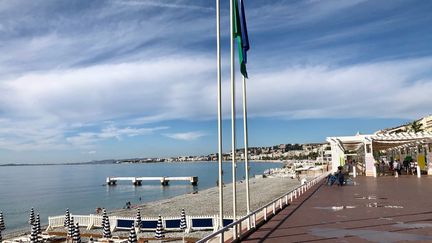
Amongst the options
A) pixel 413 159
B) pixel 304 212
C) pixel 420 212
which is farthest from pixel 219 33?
pixel 413 159

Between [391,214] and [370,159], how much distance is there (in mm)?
21872

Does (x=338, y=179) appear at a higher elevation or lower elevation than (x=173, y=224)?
higher

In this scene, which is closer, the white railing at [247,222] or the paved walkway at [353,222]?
the white railing at [247,222]

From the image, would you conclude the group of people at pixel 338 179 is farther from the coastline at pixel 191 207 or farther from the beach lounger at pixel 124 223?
the beach lounger at pixel 124 223

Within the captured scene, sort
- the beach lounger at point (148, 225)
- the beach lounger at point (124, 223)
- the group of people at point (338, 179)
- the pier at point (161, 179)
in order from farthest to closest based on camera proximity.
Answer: the pier at point (161, 179), the group of people at point (338, 179), the beach lounger at point (124, 223), the beach lounger at point (148, 225)

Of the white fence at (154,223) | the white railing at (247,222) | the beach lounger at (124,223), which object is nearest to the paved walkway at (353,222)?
the white railing at (247,222)

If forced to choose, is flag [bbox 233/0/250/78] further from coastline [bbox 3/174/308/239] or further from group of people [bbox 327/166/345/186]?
group of people [bbox 327/166/345/186]

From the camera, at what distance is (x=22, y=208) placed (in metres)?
58.0

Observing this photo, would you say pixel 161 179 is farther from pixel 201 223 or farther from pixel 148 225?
pixel 201 223

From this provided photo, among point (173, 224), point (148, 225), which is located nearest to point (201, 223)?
point (173, 224)

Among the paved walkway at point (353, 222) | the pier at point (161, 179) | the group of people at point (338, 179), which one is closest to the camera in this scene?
the paved walkway at point (353, 222)

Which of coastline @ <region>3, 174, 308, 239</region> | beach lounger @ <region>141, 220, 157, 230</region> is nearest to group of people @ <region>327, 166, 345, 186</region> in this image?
coastline @ <region>3, 174, 308, 239</region>

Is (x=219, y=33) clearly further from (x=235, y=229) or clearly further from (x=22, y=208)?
(x=22, y=208)

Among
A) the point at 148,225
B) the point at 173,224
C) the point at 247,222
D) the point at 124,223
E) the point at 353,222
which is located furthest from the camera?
the point at 124,223
